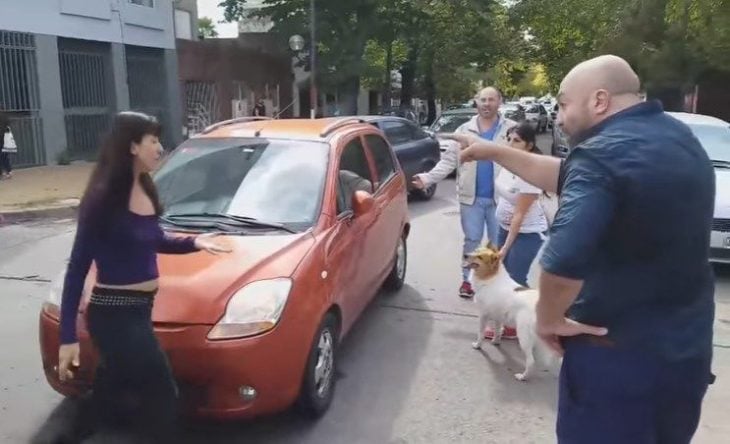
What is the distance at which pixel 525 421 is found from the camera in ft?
12.9

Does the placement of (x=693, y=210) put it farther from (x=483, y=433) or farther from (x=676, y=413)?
(x=483, y=433)

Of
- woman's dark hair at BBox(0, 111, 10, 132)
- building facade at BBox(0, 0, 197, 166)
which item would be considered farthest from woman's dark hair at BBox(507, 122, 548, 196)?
building facade at BBox(0, 0, 197, 166)

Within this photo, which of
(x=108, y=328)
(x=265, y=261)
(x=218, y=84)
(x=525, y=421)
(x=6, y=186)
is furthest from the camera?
(x=218, y=84)

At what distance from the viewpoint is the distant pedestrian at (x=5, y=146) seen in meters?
13.3

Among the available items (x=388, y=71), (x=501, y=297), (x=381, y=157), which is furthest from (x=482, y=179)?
(x=388, y=71)

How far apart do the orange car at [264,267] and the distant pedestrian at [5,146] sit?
992cm

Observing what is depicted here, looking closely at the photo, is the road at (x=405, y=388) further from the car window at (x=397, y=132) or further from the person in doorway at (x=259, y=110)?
the person in doorway at (x=259, y=110)

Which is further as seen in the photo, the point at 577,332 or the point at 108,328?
the point at 108,328

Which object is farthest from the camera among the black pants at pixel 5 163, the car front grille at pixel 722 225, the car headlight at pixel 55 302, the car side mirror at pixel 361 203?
the black pants at pixel 5 163

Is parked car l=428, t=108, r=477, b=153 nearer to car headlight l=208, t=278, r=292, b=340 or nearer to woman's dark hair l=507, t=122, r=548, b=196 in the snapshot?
woman's dark hair l=507, t=122, r=548, b=196

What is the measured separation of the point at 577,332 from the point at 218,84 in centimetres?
2222

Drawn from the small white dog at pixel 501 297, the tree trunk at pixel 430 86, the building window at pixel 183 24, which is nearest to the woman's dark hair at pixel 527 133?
the small white dog at pixel 501 297

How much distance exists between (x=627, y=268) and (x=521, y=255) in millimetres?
3299

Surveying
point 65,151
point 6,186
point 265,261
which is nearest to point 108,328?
point 265,261
